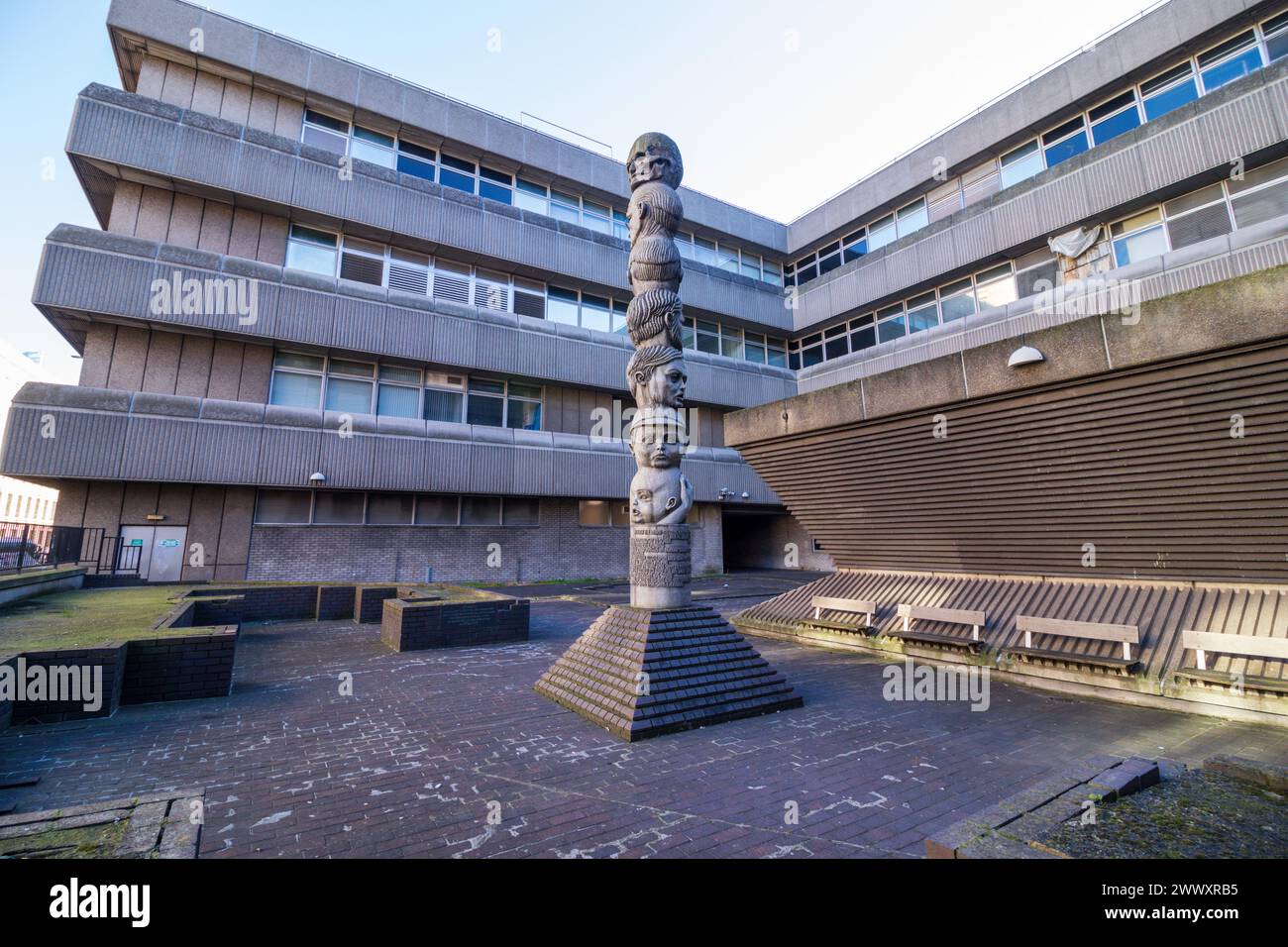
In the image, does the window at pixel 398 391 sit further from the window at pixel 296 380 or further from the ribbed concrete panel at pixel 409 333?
the window at pixel 296 380

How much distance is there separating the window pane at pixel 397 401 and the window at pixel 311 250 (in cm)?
467

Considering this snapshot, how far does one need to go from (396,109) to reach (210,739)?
2422 centimetres

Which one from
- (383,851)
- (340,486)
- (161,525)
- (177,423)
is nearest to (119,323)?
(177,423)

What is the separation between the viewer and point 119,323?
1748 cm

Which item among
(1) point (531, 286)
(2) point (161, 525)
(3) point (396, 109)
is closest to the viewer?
(2) point (161, 525)

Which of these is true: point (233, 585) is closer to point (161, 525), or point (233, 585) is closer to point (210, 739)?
point (161, 525)

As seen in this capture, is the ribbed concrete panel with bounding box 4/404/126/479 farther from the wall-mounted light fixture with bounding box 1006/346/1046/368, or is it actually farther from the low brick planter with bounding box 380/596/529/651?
the wall-mounted light fixture with bounding box 1006/346/1046/368

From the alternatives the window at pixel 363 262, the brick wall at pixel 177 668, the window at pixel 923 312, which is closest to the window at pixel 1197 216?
the window at pixel 923 312

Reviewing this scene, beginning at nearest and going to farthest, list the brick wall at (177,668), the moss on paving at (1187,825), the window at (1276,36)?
the moss on paving at (1187,825) < the brick wall at (177,668) < the window at (1276,36)

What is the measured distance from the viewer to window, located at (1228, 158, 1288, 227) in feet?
50.6

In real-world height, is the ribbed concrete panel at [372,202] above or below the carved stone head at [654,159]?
above

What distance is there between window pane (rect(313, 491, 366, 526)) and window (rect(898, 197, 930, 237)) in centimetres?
2623

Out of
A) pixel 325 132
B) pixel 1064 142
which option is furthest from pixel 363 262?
pixel 1064 142

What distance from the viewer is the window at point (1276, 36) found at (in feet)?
52.2
